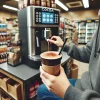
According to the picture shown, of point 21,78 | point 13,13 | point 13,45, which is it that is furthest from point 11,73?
point 13,13

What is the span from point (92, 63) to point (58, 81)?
1.40ft

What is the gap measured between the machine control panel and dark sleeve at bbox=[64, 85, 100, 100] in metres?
0.90

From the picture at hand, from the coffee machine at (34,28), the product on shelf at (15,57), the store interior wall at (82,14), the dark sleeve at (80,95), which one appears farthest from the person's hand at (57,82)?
the store interior wall at (82,14)

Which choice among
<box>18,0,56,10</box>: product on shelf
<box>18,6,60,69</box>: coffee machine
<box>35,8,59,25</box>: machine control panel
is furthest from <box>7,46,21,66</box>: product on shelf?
<box>18,0,56,10</box>: product on shelf

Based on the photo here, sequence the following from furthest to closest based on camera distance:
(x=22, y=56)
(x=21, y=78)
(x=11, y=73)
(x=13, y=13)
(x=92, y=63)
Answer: (x=13, y=13), (x=22, y=56), (x=11, y=73), (x=21, y=78), (x=92, y=63)

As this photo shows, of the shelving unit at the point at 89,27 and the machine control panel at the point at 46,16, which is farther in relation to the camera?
the shelving unit at the point at 89,27

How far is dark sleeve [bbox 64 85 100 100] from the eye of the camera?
56 centimetres

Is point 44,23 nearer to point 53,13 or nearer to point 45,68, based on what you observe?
point 53,13

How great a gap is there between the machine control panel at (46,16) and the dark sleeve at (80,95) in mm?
896

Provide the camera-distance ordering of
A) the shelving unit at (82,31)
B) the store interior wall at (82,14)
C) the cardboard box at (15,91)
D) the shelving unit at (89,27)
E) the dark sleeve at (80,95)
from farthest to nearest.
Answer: the shelving unit at (82,31), the shelving unit at (89,27), the store interior wall at (82,14), the cardboard box at (15,91), the dark sleeve at (80,95)

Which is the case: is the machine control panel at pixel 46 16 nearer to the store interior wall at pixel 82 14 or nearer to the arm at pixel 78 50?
the arm at pixel 78 50

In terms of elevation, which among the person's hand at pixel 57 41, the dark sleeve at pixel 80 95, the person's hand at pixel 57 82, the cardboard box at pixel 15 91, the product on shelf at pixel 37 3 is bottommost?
the cardboard box at pixel 15 91

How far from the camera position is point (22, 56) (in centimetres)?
145

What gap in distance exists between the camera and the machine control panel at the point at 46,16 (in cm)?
128
